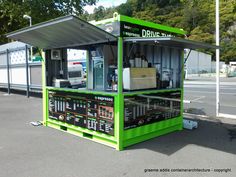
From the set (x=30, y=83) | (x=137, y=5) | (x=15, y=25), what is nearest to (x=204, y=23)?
(x=137, y=5)

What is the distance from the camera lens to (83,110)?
6.34 meters

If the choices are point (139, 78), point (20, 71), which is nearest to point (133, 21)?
point (139, 78)

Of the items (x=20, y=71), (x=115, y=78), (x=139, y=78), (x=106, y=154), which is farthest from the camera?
(x=20, y=71)

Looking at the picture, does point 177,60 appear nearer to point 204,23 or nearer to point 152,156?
point 152,156

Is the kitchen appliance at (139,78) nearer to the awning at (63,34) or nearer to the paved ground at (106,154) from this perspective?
the awning at (63,34)

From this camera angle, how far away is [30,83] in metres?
14.3

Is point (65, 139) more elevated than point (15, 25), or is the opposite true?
point (15, 25)

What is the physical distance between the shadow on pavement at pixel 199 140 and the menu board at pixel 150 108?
491 millimetres

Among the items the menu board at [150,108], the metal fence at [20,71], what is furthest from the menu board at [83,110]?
the metal fence at [20,71]

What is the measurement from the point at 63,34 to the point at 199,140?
409 cm

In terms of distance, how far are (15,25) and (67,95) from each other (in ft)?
84.7

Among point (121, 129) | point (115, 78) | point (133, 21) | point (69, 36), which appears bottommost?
point (121, 129)

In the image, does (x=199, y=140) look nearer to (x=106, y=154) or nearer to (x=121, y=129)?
(x=121, y=129)

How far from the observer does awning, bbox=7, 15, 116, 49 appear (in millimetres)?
5090
